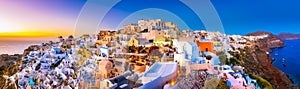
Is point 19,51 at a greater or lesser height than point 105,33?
lesser

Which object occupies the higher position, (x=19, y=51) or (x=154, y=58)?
(x=154, y=58)

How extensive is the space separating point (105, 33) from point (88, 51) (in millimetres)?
4546

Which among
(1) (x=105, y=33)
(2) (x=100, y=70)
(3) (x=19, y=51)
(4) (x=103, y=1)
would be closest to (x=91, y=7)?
(4) (x=103, y=1)

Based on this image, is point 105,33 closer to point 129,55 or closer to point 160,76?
point 129,55

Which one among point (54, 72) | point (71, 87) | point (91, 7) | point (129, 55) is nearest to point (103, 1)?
point (91, 7)

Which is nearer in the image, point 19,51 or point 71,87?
point 71,87

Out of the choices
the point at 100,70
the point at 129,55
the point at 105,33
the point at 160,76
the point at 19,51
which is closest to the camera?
the point at 160,76

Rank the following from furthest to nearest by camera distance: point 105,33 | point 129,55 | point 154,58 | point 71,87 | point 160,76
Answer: point 105,33 < point 71,87 < point 129,55 < point 154,58 < point 160,76

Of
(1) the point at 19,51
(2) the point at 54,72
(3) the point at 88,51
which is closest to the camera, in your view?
(3) the point at 88,51

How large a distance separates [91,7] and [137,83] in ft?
7.57

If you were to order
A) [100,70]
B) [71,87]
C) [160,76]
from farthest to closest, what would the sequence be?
[71,87] → [100,70] → [160,76]

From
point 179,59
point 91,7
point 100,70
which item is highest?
point 91,7

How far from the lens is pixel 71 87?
927 centimetres

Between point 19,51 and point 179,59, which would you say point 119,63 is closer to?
point 179,59
